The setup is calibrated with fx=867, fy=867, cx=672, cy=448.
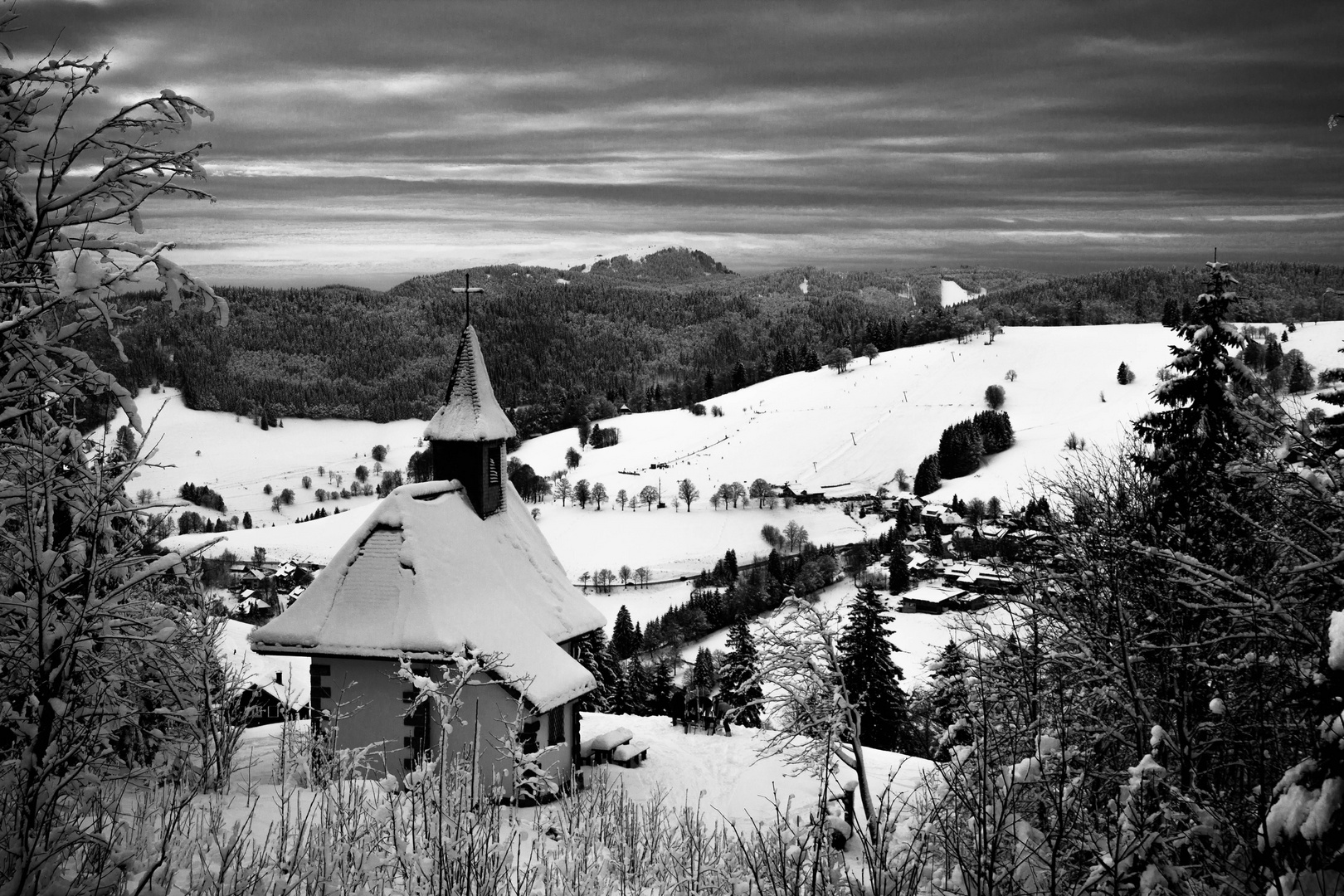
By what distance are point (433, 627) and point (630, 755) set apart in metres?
6.48

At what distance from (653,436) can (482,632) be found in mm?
137279

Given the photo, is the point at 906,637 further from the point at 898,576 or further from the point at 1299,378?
the point at 1299,378

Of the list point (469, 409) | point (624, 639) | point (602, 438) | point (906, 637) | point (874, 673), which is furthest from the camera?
point (602, 438)

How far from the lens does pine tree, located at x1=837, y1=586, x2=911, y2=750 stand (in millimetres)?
33281

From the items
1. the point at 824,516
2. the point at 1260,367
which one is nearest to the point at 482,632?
the point at 824,516

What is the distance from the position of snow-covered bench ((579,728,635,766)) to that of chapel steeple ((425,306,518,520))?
6.14m

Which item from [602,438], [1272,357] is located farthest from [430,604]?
[1272,357]

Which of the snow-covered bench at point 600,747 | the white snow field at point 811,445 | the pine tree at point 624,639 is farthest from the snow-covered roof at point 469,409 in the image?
the white snow field at point 811,445

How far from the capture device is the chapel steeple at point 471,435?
2119cm

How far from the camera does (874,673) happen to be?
1329 inches

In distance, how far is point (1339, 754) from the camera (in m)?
4.25

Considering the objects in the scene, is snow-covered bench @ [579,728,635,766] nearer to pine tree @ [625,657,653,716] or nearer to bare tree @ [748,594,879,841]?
bare tree @ [748,594,879,841]

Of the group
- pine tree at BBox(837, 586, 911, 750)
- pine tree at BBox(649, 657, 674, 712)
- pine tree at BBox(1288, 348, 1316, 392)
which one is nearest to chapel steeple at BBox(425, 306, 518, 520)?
pine tree at BBox(837, 586, 911, 750)

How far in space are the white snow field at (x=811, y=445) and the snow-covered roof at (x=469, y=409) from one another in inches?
3182
